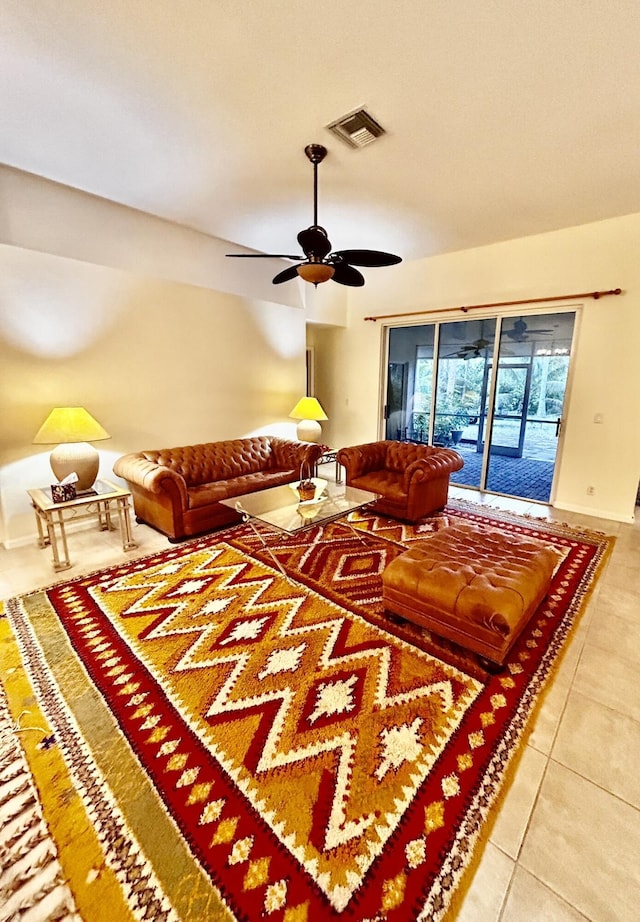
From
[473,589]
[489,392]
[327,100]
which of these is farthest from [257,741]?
[489,392]

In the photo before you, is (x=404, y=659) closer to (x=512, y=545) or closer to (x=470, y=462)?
(x=512, y=545)

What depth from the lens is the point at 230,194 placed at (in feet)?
11.2

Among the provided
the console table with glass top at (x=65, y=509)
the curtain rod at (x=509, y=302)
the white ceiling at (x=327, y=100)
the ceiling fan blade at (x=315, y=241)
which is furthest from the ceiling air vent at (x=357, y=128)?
the console table with glass top at (x=65, y=509)

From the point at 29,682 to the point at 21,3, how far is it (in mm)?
3119

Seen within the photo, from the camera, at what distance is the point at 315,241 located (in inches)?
106

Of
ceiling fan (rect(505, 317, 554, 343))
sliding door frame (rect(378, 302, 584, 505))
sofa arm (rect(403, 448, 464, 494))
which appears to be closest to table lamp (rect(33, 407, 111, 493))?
sofa arm (rect(403, 448, 464, 494))

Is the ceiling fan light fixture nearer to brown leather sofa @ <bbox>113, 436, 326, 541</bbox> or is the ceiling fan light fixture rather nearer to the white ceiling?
the white ceiling

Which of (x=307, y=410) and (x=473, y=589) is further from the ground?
(x=307, y=410)

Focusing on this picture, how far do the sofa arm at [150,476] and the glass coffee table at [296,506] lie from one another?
44cm

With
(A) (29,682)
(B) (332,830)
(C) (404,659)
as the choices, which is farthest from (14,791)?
(C) (404,659)

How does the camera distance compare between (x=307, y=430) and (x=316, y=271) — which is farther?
(x=307, y=430)

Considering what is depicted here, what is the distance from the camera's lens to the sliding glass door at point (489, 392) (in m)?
4.58

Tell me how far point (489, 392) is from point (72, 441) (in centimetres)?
463

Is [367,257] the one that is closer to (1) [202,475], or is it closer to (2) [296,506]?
Answer: (2) [296,506]
